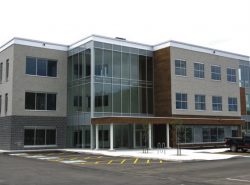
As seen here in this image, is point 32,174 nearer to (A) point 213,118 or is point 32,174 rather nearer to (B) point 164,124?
(B) point 164,124

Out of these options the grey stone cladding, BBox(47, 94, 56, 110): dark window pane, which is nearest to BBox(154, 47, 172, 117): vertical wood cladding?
the grey stone cladding

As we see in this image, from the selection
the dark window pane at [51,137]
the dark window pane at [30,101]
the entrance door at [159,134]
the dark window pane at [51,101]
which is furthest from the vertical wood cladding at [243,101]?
the dark window pane at [30,101]

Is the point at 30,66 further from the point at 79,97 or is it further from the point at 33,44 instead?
the point at 79,97

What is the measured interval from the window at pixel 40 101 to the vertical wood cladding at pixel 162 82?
11.8m

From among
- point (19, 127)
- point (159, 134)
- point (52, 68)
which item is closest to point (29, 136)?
point (19, 127)

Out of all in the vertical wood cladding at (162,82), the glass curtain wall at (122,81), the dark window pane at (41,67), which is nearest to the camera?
the glass curtain wall at (122,81)

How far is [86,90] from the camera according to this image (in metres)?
38.7

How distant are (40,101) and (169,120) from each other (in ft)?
46.0

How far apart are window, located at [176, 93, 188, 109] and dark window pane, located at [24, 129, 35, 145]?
1615cm

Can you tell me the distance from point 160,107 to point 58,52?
1318cm

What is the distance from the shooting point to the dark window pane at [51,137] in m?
39.9

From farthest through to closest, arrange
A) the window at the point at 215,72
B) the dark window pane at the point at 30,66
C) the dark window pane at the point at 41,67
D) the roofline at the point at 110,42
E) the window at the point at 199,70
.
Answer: the window at the point at 215,72 < the window at the point at 199,70 < the dark window pane at the point at 41,67 < the dark window pane at the point at 30,66 < the roofline at the point at 110,42

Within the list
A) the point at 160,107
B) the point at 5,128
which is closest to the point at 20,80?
the point at 5,128

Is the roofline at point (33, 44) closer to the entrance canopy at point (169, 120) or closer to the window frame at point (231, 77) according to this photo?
the entrance canopy at point (169, 120)
